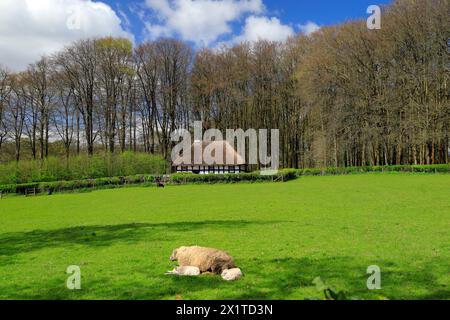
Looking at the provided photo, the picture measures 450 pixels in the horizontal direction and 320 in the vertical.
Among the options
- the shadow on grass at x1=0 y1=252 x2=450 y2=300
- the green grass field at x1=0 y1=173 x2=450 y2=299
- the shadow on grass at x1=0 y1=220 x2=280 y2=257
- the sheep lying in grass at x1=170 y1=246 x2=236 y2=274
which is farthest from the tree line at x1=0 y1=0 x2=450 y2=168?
the sheep lying in grass at x1=170 y1=246 x2=236 y2=274

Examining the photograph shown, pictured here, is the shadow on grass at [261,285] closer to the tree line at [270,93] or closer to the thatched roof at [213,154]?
the tree line at [270,93]

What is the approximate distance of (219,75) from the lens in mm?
58312

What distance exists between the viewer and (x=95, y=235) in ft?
43.6

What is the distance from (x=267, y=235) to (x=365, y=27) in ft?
144

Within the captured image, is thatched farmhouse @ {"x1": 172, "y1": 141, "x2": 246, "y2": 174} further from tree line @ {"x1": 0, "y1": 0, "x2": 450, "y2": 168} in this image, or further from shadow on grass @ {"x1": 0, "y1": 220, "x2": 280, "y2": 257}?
shadow on grass @ {"x1": 0, "y1": 220, "x2": 280, "y2": 257}

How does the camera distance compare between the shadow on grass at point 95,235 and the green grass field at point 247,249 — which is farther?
the shadow on grass at point 95,235

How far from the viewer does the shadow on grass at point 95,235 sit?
11.9 m

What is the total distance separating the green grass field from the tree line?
2977 centimetres

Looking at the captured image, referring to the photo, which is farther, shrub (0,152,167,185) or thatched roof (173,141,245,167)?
thatched roof (173,141,245,167)

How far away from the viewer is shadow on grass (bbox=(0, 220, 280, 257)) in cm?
1192

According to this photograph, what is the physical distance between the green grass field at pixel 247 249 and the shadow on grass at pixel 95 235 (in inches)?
1.5

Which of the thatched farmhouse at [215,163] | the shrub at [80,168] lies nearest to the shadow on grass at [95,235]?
the shrub at [80,168]
